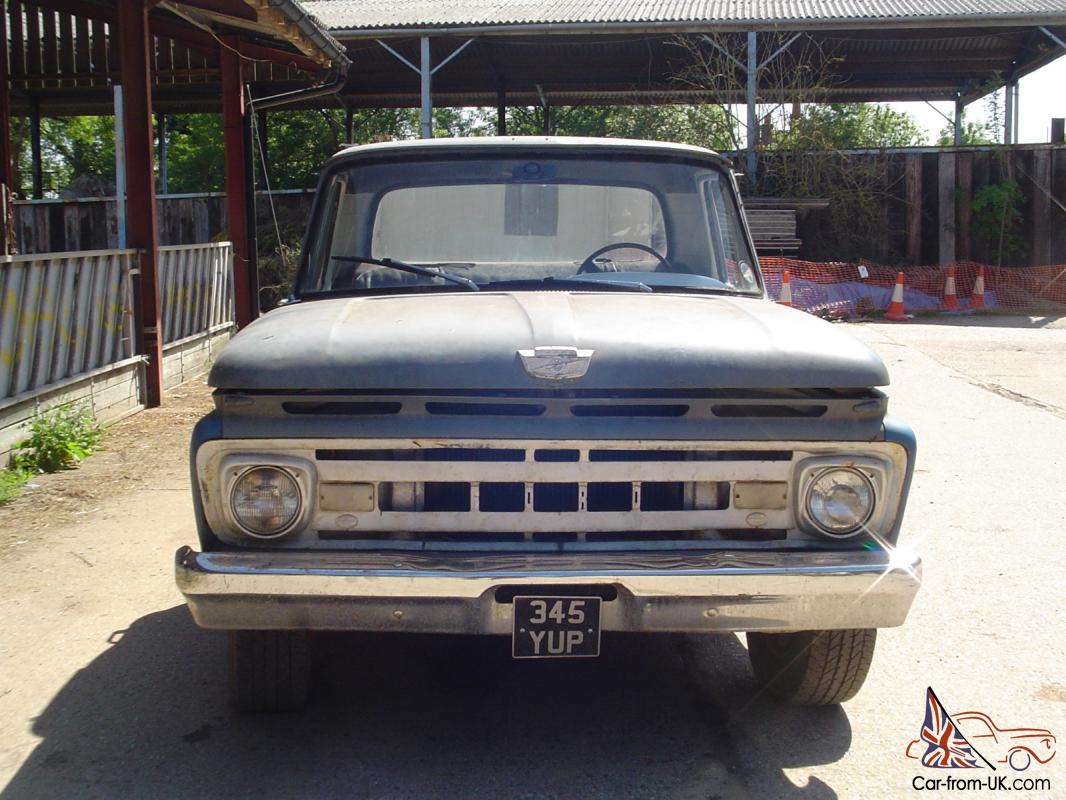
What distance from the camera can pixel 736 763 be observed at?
334cm

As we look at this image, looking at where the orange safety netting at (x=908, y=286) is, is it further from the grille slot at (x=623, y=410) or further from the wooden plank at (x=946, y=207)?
the grille slot at (x=623, y=410)

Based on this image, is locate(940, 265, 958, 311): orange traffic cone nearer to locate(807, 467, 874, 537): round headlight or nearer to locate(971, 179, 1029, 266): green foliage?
locate(971, 179, 1029, 266): green foliage

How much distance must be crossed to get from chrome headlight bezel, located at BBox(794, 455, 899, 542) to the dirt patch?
13.6 ft

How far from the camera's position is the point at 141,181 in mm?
9641

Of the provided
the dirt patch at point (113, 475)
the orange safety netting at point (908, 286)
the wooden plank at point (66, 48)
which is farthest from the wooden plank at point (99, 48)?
the orange safety netting at point (908, 286)

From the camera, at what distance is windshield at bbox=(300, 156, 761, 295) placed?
14.2ft

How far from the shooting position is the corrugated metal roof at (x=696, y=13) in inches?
763

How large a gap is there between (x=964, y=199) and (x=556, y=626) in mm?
19700

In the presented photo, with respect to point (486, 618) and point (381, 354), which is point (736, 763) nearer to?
point (486, 618)

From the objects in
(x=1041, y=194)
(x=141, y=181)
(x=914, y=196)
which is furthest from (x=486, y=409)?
(x=1041, y=194)

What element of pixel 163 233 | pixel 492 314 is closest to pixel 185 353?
pixel 492 314

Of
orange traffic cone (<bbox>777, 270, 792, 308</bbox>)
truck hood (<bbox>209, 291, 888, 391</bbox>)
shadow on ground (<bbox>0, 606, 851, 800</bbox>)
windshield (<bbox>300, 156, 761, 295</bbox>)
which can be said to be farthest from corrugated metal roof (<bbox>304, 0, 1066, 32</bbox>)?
truck hood (<bbox>209, 291, 888, 391</bbox>)

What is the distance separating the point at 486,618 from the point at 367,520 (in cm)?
42

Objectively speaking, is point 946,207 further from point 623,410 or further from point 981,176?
point 623,410
